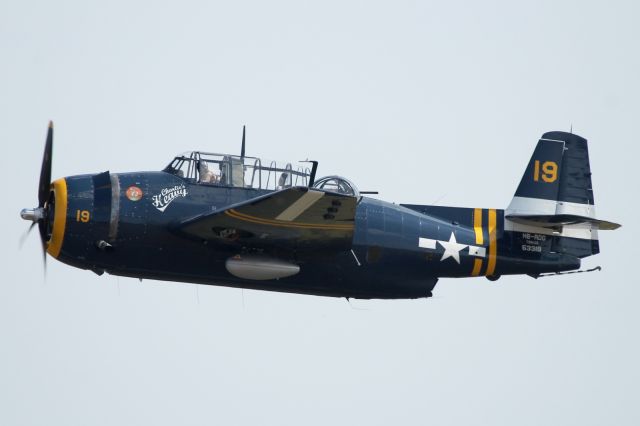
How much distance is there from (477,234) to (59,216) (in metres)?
8.39

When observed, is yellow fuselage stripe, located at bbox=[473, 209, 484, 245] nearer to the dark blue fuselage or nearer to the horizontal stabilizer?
the dark blue fuselage

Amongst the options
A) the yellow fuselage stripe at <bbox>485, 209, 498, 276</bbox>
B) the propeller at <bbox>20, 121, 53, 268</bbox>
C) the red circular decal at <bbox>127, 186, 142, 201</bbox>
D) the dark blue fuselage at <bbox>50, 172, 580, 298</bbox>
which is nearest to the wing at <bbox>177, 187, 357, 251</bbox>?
the dark blue fuselage at <bbox>50, 172, 580, 298</bbox>

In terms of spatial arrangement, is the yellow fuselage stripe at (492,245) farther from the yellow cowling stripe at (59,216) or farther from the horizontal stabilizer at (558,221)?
the yellow cowling stripe at (59,216)

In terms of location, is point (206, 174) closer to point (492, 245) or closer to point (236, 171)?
point (236, 171)

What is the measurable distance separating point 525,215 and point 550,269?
1224 mm

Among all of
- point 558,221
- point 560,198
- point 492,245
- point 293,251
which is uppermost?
point 560,198

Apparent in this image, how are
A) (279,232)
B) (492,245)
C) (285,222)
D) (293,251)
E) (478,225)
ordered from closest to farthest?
(285,222), (279,232), (293,251), (492,245), (478,225)

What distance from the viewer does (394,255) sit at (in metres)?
23.9

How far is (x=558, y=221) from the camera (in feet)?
82.1

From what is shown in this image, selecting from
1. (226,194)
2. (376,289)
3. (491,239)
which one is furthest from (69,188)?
Answer: (491,239)

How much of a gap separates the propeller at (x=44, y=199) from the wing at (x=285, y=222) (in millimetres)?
2505

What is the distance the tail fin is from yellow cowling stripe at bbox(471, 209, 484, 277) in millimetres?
562

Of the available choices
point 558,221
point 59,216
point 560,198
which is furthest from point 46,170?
point 560,198

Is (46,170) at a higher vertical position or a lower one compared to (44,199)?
higher
